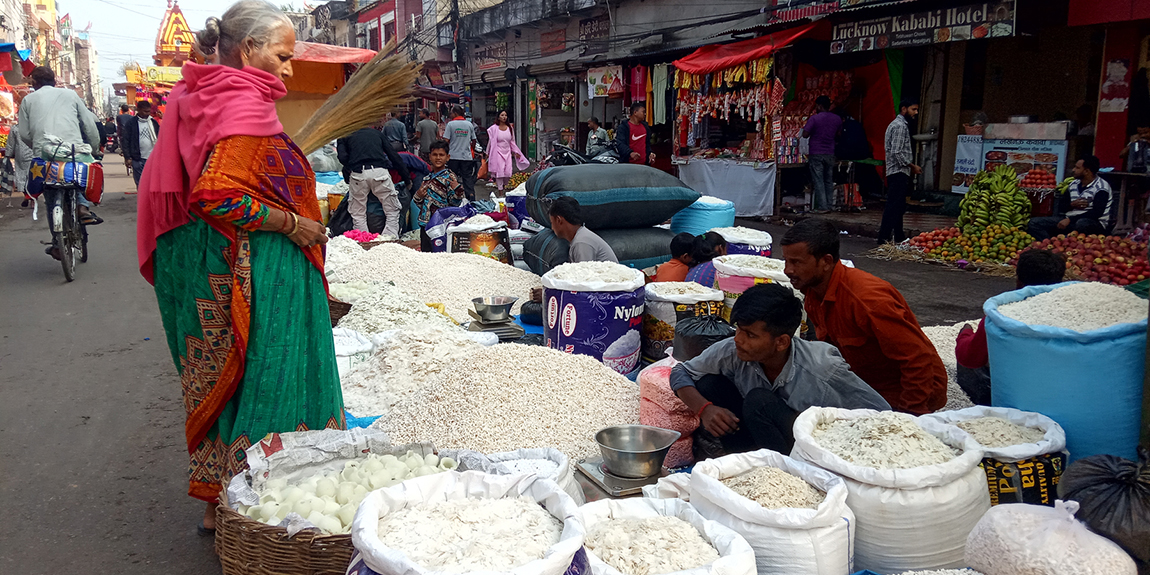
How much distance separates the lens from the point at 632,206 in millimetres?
5426

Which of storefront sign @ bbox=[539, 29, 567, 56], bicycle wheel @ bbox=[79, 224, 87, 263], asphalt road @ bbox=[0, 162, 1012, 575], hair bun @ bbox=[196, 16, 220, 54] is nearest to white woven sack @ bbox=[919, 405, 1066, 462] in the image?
asphalt road @ bbox=[0, 162, 1012, 575]

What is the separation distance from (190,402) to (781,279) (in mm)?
2557

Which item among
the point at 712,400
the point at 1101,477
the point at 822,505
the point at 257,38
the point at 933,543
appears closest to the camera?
the point at 1101,477

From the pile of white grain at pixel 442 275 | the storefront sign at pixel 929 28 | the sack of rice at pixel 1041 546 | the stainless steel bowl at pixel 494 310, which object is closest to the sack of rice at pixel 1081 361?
the sack of rice at pixel 1041 546

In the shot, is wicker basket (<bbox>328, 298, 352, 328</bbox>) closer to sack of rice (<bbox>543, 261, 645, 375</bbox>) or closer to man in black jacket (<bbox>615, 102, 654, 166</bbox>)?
sack of rice (<bbox>543, 261, 645, 375</bbox>)

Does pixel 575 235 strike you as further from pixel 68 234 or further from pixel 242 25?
pixel 68 234

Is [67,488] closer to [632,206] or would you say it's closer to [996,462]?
[996,462]

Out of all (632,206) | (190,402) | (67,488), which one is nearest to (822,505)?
(190,402)

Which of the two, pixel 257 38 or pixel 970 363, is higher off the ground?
pixel 257 38

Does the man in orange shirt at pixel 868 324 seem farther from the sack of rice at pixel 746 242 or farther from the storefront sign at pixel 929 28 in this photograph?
the storefront sign at pixel 929 28

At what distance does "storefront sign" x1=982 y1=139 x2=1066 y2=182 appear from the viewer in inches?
325

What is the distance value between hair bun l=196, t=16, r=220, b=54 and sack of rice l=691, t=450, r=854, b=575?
182 cm

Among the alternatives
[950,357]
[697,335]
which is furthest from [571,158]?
[697,335]

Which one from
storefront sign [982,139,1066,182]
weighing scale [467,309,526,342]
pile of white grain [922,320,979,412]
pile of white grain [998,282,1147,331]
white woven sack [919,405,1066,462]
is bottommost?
pile of white grain [922,320,979,412]
